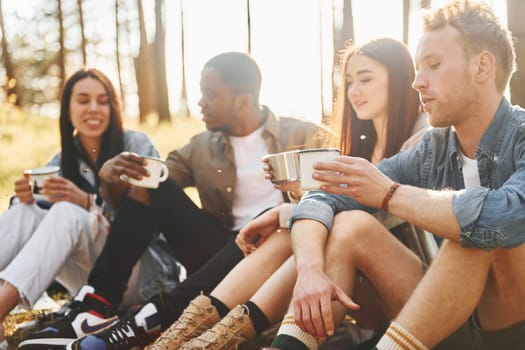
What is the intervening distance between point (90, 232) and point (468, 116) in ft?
6.86

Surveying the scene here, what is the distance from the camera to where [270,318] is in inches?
102

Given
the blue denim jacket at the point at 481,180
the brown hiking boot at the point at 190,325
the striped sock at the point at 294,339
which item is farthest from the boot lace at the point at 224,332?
→ the blue denim jacket at the point at 481,180

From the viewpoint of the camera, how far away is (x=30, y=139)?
494 inches

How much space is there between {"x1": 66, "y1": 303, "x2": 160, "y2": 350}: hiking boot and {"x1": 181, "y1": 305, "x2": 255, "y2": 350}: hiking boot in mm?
434

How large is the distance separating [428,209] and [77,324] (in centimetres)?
176

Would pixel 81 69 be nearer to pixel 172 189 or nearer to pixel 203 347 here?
pixel 172 189

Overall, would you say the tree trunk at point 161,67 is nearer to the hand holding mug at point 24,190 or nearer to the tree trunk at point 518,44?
the tree trunk at point 518,44

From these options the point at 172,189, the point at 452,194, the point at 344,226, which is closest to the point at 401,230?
the point at 344,226

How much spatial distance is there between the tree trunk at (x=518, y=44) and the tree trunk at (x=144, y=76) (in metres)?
10.4

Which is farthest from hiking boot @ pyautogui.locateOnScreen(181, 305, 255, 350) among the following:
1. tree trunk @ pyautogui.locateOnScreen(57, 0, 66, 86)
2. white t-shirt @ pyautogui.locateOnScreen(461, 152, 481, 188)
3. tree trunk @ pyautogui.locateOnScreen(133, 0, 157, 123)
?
tree trunk @ pyautogui.locateOnScreen(57, 0, 66, 86)

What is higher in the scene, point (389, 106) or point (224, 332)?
point (389, 106)

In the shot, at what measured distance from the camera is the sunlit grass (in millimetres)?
11695

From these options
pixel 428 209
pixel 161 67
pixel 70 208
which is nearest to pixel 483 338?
pixel 428 209

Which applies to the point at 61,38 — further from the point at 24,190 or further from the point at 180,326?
the point at 180,326
